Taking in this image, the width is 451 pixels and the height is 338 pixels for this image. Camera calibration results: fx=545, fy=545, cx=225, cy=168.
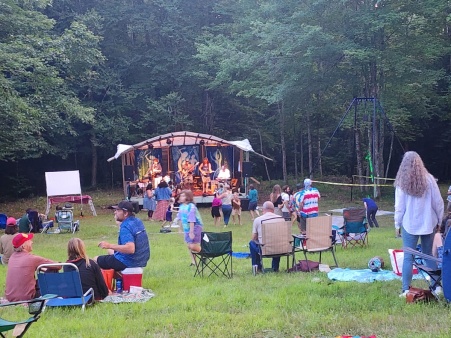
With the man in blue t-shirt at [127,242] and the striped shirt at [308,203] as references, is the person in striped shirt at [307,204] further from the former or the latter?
the man in blue t-shirt at [127,242]

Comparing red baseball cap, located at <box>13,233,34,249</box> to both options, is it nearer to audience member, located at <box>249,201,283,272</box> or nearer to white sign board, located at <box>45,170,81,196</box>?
audience member, located at <box>249,201,283,272</box>

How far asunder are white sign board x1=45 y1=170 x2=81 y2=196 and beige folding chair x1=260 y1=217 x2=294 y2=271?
13912 millimetres

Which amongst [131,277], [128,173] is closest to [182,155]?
[128,173]

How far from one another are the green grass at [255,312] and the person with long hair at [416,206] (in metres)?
0.64

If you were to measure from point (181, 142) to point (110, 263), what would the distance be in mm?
19467

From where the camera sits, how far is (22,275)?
6078mm

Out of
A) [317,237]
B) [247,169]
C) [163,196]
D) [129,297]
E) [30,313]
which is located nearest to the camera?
[30,313]

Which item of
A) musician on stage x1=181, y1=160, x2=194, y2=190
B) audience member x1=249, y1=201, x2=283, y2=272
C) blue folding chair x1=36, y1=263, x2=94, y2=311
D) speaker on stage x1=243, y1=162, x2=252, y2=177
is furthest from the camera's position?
musician on stage x1=181, y1=160, x2=194, y2=190

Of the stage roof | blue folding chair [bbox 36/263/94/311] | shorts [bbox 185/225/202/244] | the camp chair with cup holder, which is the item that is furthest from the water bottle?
the stage roof

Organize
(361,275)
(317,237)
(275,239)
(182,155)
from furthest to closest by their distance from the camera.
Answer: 1. (182,155)
2. (317,237)
3. (275,239)
4. (361,275)

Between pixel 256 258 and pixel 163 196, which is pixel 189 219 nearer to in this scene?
pixel 256 258

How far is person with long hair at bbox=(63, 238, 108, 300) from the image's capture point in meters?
5.96

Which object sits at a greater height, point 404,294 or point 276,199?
A: point 276,199

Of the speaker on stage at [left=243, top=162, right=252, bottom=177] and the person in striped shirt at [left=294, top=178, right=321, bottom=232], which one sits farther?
the speaker on stage at [left=243, top=162, right=252, bottom=177]
